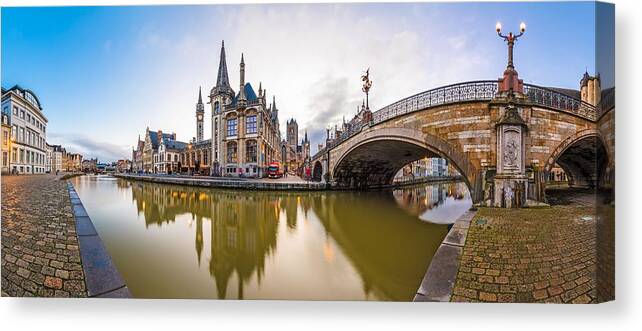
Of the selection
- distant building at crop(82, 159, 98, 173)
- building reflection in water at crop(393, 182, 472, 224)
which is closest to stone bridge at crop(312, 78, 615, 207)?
building reflection in water at crop(393, 182, 472, 224)

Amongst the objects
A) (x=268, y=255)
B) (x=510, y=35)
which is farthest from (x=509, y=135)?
(x=268, y=255)

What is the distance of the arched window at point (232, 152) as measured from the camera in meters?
10.5

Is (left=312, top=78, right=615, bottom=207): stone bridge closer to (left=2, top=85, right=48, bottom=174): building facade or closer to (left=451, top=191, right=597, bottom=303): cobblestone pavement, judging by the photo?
(left=451, top=191, right=597, bottom=303): cobblestone pavement

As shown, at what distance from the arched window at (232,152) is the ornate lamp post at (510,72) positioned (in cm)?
960

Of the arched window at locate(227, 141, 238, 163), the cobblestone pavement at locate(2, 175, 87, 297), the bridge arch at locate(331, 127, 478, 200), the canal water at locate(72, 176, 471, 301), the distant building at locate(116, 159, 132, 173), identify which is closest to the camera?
the cobblestone pavement at locate(2, 175, 87, 297)

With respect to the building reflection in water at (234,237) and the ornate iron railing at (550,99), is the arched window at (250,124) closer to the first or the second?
the building reflection in water at (234,237)

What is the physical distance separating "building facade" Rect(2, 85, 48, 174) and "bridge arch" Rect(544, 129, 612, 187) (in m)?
5.52

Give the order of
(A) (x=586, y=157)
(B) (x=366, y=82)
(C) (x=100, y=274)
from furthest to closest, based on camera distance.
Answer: (B) (x=366, y=82) < (A) (x=586, y=157) < (C) (x=100, y=274)

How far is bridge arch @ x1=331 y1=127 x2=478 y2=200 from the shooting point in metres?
4.40

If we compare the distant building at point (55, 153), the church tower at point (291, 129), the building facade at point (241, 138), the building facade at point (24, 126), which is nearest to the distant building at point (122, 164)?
the distant building at point (55, 153)

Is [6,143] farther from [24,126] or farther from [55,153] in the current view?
[55,153]

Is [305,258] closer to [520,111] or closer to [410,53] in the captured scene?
[410,53]

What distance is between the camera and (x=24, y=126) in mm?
2295

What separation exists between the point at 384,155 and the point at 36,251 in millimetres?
9095
